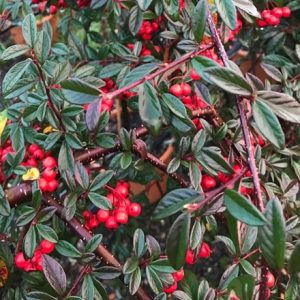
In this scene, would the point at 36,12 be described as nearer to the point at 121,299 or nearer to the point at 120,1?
the point at 120,1

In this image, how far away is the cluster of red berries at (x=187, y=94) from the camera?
3.07 feet

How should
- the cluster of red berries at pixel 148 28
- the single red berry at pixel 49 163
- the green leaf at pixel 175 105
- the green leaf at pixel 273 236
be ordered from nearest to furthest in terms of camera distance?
1. the green leaf at pixel 273 236
2. the green leaf at pixel 175 105
3. the single red berry at pixel 49 163
4. the cluster of red berries at pixel 148 28

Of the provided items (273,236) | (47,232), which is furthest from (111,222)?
(273,236)

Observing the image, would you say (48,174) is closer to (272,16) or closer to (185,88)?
(185,88)

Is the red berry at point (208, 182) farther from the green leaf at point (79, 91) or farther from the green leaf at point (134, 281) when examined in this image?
the green leaf at point (79, 91)

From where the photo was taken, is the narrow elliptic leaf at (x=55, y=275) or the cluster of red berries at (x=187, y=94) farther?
the cluster of red berries at (x=187, y=94)

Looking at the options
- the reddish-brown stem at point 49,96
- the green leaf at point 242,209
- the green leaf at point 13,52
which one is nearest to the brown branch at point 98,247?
the reddish-brown stem at point 49,96

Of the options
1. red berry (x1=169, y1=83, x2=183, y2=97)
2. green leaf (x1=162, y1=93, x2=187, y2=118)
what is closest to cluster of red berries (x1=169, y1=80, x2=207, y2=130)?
red berry (x1=169, y1=83, x2=183, y2=97)

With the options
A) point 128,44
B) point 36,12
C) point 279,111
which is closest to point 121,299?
point 128,44

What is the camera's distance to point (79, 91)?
0.66m

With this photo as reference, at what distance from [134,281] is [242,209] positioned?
329mm

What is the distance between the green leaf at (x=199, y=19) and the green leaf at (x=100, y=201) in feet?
0.98

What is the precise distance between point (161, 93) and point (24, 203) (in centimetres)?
31

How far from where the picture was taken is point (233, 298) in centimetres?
66
